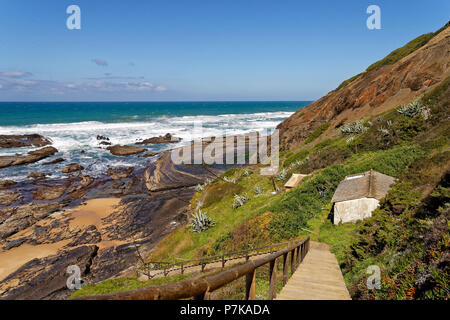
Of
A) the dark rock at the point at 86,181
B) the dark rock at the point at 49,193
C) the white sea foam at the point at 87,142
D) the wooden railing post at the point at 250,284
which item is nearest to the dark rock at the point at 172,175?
the white sea foam at the point at 87,142

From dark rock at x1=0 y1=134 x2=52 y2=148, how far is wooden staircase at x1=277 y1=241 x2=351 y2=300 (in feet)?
203

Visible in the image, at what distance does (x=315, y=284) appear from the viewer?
6039 millimetres

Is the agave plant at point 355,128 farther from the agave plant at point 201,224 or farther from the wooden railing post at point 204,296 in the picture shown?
the wooden railing post at point 204,296

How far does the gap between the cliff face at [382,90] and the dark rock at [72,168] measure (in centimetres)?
3218

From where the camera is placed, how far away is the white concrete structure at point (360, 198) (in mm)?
14266

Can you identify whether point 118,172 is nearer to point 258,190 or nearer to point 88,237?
point 88,237

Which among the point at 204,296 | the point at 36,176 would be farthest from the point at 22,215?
the point at 204,296

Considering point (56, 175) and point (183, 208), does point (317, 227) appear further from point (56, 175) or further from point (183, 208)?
point (56, 175)

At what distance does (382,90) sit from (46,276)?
130 ft

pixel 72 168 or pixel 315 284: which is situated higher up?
pixel 315 284

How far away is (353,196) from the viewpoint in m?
14.8

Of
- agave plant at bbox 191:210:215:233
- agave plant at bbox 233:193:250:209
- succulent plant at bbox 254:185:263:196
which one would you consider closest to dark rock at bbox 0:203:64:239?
agave plant at bbox 191:210:215:233
